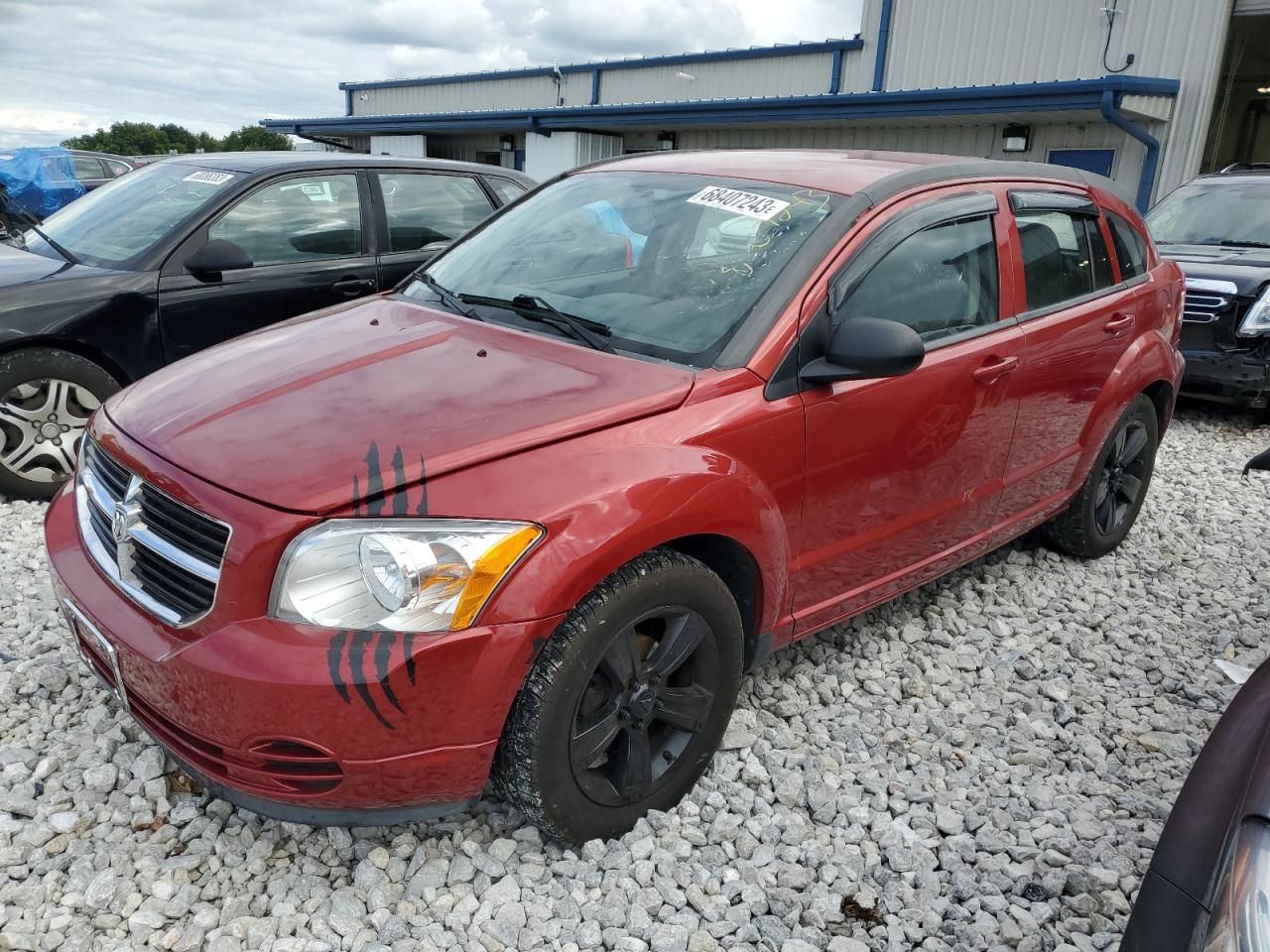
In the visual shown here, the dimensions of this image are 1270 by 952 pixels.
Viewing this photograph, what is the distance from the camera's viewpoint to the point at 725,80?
17.5 meters

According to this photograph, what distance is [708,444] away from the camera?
2.46 meters

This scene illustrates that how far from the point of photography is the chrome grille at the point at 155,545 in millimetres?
2115

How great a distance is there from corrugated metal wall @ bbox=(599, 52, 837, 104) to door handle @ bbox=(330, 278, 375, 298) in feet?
42.4

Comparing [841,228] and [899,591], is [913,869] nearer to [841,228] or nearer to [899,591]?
[899,591]

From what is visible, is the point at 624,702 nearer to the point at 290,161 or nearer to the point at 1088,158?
the point at 290,161

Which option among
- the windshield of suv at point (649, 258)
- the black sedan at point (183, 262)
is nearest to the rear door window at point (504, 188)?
the black sedan at point (183, 262)

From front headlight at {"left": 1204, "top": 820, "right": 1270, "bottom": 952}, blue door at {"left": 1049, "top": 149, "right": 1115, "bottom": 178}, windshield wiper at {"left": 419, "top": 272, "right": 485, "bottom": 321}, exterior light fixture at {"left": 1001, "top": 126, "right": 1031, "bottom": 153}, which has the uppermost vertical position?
exterior light fixture at {"left": 1001, "top": 126, "right": 1031, "bottom": 153}

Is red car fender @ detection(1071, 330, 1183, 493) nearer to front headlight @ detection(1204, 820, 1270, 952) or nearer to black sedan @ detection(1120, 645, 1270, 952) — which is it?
black sedan @ detection(1120, 645, 1270, 952)

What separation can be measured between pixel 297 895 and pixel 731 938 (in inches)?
41.7

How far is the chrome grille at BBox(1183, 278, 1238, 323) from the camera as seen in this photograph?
6820 millimetres

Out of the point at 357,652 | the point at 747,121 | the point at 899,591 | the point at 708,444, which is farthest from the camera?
the point at 747,121

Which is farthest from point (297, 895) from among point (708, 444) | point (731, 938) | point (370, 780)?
point (708, 444)

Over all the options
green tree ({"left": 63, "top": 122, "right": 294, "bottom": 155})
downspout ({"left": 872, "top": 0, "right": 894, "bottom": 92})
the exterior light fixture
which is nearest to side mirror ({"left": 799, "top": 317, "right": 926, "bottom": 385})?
the exterior light fixture

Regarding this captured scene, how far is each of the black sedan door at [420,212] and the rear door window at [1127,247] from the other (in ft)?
10.7
